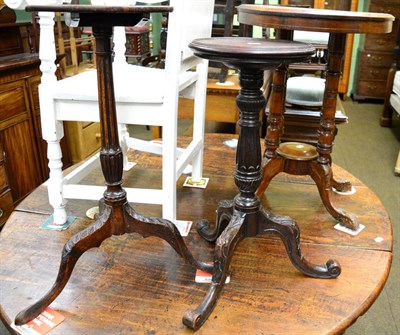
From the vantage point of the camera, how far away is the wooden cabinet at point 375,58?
4.12m

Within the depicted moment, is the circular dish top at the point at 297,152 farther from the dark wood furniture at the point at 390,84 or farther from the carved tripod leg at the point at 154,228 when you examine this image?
the dark wood furniture at the point at 390,84

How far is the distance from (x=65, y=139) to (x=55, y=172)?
1410 millimetres

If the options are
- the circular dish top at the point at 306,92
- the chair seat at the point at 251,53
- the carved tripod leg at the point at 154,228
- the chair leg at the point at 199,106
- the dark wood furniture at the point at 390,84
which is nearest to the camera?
the chair seat at the point at 251,53

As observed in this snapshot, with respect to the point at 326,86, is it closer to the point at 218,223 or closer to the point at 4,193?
the point at 218,223

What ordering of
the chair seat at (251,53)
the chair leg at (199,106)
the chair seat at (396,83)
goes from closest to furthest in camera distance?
the chair seat at (251,53)
the chair leg at (199,106)
the chair seat at (396,83)

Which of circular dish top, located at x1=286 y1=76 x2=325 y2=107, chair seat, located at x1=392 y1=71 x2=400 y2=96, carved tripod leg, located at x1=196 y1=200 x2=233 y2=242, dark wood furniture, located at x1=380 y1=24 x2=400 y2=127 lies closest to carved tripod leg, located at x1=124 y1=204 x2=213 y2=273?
carved tripod leg, located at x1=196 y1=200 x2=233 y2=242

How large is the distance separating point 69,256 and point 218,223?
0.39 m

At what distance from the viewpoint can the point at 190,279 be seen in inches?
38.9

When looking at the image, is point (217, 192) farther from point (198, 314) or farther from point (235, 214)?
point (198, 314)

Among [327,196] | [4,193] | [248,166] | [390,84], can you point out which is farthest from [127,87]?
[390,84]

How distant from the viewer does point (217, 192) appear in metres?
1.44

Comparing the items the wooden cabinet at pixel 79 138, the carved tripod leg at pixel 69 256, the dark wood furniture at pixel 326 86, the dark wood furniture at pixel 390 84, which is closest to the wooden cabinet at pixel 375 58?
the dark wood furniture at pixel 390 84

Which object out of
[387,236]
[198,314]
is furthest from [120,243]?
[387,236]

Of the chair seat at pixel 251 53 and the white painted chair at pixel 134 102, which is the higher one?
the chair seat at pixel 251 53
